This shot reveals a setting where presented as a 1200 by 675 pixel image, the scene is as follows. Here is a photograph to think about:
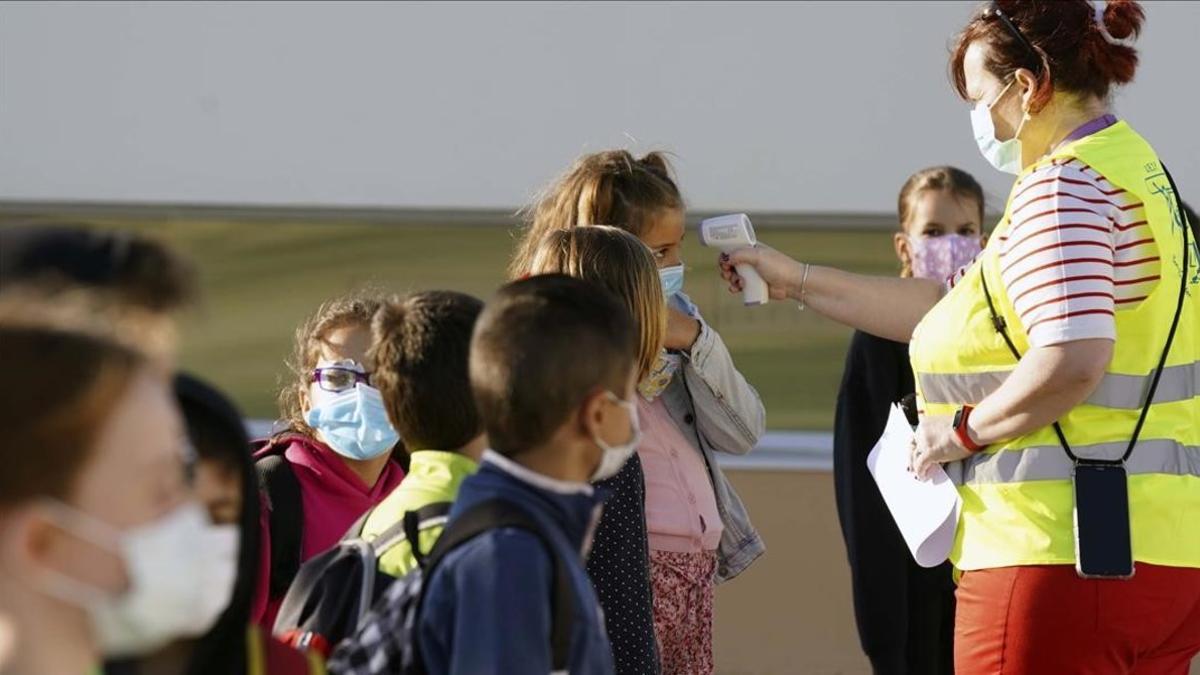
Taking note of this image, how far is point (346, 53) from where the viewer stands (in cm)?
570

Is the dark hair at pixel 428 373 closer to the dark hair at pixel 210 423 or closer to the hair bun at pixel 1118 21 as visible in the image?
the dark hair at pixel 210 423

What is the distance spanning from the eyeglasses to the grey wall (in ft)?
7.47

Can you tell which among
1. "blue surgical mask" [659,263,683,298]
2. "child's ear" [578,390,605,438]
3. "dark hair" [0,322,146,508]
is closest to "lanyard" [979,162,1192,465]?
"blue surgical mask" [659,263,683,298]

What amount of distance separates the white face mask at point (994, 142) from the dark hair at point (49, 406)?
2.14 m

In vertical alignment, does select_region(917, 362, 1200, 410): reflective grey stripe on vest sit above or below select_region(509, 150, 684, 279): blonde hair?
below

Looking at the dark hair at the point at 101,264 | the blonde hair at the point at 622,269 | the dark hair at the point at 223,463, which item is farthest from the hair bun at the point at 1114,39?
the dark hair at the point at 101,264

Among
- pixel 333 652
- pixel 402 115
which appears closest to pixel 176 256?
pixel 333 652

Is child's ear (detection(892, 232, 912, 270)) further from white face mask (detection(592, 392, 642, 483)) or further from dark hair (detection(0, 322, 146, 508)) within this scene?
dark hair (detection(0, 322, 146, 508))

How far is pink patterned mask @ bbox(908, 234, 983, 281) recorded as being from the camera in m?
4.67

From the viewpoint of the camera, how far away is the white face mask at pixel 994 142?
3230 mm

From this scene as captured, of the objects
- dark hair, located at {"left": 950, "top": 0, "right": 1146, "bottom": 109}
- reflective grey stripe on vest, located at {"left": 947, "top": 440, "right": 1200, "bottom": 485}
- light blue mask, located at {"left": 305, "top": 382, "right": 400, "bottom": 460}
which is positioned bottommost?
light blue mask, located at {"left": 305, "top": 382, "right": 400, "bottom": 460}

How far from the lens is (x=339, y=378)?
11.5 ft

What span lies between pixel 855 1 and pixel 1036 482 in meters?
2.92

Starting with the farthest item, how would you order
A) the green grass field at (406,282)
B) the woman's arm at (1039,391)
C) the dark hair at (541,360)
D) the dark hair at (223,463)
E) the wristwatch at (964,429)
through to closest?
the green grass field at (406,282) → the wristwatch at (964,429) → the woman's arm at (1039,391) → the dark hair at (541,360) → the dark hair at (223,463)
